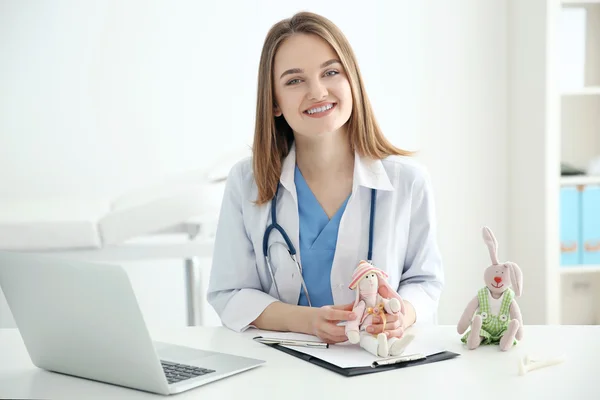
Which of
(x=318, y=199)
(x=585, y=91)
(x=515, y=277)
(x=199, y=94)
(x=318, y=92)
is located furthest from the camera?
(x=199, y=94)

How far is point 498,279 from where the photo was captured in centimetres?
129

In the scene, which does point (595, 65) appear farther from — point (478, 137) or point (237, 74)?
point (237, 74)

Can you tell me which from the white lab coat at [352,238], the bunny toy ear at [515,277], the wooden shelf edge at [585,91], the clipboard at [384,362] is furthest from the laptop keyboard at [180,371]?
the wooden shelf edge at [585,91]

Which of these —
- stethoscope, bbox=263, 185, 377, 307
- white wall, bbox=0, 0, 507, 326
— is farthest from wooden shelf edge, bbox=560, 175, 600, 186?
stethoscope, bbox=263, 185, 377, 307

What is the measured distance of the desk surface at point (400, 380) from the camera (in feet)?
3.60

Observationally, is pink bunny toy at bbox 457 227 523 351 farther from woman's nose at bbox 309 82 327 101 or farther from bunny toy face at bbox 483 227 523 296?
woman's nose at bbox 309 82 327 101

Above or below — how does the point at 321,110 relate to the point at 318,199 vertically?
above

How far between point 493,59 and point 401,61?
474mm

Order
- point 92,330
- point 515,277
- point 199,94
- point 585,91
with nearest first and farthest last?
point 92,330 < point 515,277 < point 585,91 < point 199,94

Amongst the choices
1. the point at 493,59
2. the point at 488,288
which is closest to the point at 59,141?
the point at 493,59

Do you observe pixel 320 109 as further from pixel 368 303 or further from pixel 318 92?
pixel 368 303

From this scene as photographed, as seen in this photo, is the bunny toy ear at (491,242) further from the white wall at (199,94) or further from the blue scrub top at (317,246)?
the white wall at (199,94)

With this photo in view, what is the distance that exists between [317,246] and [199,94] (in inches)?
88.2

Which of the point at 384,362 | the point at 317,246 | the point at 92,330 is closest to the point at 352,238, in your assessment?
the point at 317,246
